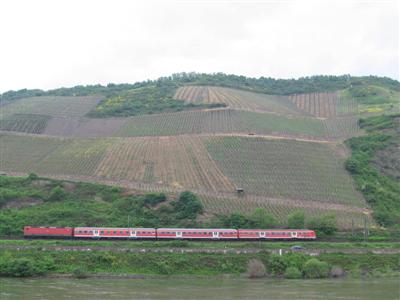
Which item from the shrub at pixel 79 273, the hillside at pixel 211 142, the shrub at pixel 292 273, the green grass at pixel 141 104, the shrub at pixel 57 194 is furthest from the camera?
the green grass at pixel 141 104

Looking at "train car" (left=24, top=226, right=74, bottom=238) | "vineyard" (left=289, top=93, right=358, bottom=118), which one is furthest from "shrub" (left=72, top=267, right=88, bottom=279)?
"vineyard" (left=289, top=93, right=358, bottom=118)

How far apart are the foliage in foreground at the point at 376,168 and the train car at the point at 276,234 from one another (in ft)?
42.6

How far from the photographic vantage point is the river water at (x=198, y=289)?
41.3 meters

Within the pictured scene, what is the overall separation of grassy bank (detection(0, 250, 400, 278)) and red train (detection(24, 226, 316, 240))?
22.2ft

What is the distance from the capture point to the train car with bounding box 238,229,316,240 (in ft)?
206

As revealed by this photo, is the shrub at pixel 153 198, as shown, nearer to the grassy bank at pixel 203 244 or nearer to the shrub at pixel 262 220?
the grassy bank at pixel 203 244

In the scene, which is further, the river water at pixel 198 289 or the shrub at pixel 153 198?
the shrub at pixel 153 198

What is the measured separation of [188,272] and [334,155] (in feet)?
147

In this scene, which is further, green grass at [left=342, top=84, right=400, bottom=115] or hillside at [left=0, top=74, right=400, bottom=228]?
green grass at [left=342, top=84, right=400, bottom=115]

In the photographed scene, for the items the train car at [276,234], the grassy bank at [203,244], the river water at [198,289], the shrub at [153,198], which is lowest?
the river water at [198,289]

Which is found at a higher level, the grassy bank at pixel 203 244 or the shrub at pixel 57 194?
the shrub at pixel 57 194

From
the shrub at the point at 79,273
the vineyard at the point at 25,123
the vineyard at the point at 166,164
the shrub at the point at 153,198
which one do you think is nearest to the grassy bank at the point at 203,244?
the shrub at the point at 79,273

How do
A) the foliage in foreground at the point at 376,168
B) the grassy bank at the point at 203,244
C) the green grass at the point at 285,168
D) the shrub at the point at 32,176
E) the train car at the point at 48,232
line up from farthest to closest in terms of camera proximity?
1. the shrub at the point at 32,176
2. the green grass at the point at 285,168
3. the foliage in foreground at the point at 376,168
4. the train car at the point at 48,232
5. the grassy bank at the point at 203,244

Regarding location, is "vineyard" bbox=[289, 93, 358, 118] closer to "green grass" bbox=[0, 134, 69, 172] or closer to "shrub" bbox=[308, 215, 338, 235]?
"shrub" bbox=[308, 215, 338, 235]
